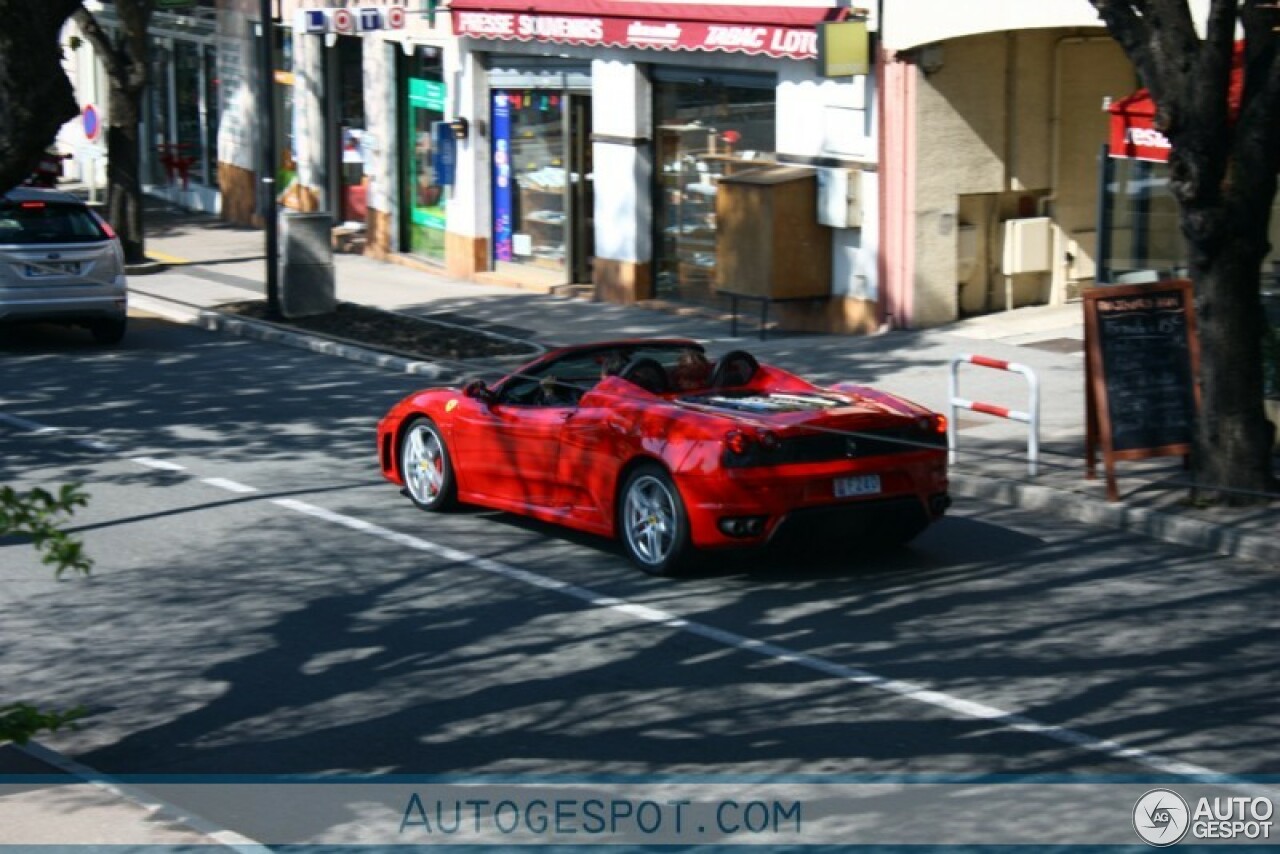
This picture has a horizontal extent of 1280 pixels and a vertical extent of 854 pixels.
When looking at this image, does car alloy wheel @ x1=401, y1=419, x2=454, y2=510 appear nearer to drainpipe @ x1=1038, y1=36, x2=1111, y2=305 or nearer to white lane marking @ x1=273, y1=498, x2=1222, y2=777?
white lane marking @ x1=273, y1=498, x2=1222, y2=777

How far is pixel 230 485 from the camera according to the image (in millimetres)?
14477

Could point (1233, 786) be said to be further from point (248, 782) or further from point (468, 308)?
point (468, 308)

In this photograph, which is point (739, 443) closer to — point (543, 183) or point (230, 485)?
point (230, 485)

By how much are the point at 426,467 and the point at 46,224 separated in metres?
8.84

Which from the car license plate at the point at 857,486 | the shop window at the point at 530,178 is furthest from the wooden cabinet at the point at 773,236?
the car license plate at the point at 857,486

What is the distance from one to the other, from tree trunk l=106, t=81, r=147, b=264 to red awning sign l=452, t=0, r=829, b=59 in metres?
4.69

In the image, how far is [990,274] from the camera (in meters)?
21.0

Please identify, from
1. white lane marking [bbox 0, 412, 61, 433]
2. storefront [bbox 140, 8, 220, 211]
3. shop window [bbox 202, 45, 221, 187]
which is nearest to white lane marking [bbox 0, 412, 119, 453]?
white lane marking [bbox 0, 412, 61, 433]

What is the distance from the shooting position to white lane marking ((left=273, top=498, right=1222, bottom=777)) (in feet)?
27.5

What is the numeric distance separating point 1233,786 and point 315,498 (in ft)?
25.3

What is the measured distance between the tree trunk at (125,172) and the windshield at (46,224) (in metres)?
6.20

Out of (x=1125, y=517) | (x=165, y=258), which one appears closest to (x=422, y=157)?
(x=165, y=258)

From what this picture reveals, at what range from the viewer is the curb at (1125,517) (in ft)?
39.8

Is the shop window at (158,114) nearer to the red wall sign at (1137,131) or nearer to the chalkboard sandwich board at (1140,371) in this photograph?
the red wall sign at (1137,131)
